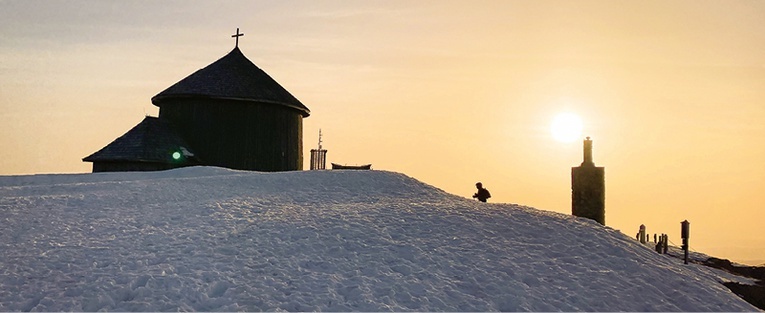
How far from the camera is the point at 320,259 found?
12.6 meters

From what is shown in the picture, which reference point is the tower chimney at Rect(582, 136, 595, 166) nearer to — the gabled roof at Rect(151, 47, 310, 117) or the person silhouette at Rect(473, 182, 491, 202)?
the person silhouette at Rect(473, 182, 491, 202)

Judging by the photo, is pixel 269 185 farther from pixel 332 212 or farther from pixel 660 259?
pixel 660 259

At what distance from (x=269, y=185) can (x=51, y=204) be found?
678 centimetres

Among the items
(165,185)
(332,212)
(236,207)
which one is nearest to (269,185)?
(165,185)

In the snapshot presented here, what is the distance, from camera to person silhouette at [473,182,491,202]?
74.6 ft

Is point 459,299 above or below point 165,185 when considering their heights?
below

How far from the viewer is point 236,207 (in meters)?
17.5

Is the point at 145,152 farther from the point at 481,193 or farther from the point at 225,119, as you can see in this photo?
the point at 481,193

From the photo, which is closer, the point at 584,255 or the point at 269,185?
the point at 584,255

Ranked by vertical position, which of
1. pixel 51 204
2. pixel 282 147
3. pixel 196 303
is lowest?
pixel 196 303

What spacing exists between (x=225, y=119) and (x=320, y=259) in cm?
2378

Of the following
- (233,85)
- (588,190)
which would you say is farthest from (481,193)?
(233,85)

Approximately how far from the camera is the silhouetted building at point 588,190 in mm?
19625

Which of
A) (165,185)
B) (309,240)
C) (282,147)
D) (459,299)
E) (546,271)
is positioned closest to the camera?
(459,299)
